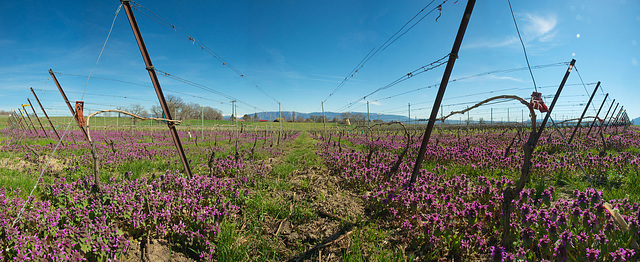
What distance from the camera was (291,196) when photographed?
197 inches

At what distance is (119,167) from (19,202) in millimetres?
4388

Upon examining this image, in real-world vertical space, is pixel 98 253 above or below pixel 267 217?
above

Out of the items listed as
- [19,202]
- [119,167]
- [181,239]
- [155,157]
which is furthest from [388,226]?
[155,157]

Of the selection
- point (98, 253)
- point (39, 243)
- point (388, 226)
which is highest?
point (39, 243)

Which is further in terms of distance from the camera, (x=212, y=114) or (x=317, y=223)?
(x=212, y=114)

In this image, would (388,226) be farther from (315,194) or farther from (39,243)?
(39,243)

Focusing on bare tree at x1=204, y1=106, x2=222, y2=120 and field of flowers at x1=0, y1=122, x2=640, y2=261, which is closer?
field of flowers at x1=0, y1=122, x2=640, y2=261

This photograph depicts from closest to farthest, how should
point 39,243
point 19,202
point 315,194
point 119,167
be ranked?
point 39,243 → point 19,202 → point 315,194 → point 119,167

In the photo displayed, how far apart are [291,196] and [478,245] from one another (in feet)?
11.0

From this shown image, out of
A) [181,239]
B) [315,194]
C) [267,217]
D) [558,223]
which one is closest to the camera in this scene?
[558,223]

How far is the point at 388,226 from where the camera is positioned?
3.66 m

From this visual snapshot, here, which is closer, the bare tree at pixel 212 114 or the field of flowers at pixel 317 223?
the field of flowers at pixel 317 223

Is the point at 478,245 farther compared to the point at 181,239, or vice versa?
the point at 181,239

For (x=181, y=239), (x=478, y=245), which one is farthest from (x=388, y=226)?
(x=181, y=239)
